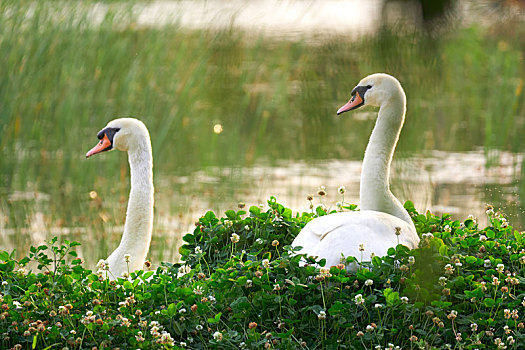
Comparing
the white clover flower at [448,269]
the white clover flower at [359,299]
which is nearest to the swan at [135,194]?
the white clover flower at [359,299]

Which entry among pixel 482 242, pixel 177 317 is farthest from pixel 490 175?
pixel 177 317

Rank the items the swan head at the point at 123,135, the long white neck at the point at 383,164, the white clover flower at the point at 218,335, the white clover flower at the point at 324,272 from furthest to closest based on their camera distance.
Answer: the swan head at the point at 123,135, the long white neck at the point at 383,164, the white clover flower at the point at 324,272, the white clover flower at the point at 218,335

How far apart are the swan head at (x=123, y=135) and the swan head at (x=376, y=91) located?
1.19m

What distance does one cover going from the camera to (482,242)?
3.13m

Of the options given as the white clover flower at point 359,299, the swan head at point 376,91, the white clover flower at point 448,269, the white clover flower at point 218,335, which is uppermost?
the swan head at point 376,91

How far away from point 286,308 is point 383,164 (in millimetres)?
1207

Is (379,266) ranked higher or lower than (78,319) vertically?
higher

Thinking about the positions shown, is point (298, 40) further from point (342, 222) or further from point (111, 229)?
point (111, 229)

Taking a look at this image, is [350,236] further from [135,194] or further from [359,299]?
[135,194]

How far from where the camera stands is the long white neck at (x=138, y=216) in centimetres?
394

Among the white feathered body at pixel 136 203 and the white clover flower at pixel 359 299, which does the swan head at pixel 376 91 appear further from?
the white clover flower at pixel 359 299

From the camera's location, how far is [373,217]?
2.99 m

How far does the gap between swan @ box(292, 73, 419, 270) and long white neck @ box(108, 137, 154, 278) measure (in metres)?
1.15

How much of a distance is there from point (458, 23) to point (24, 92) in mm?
3867
